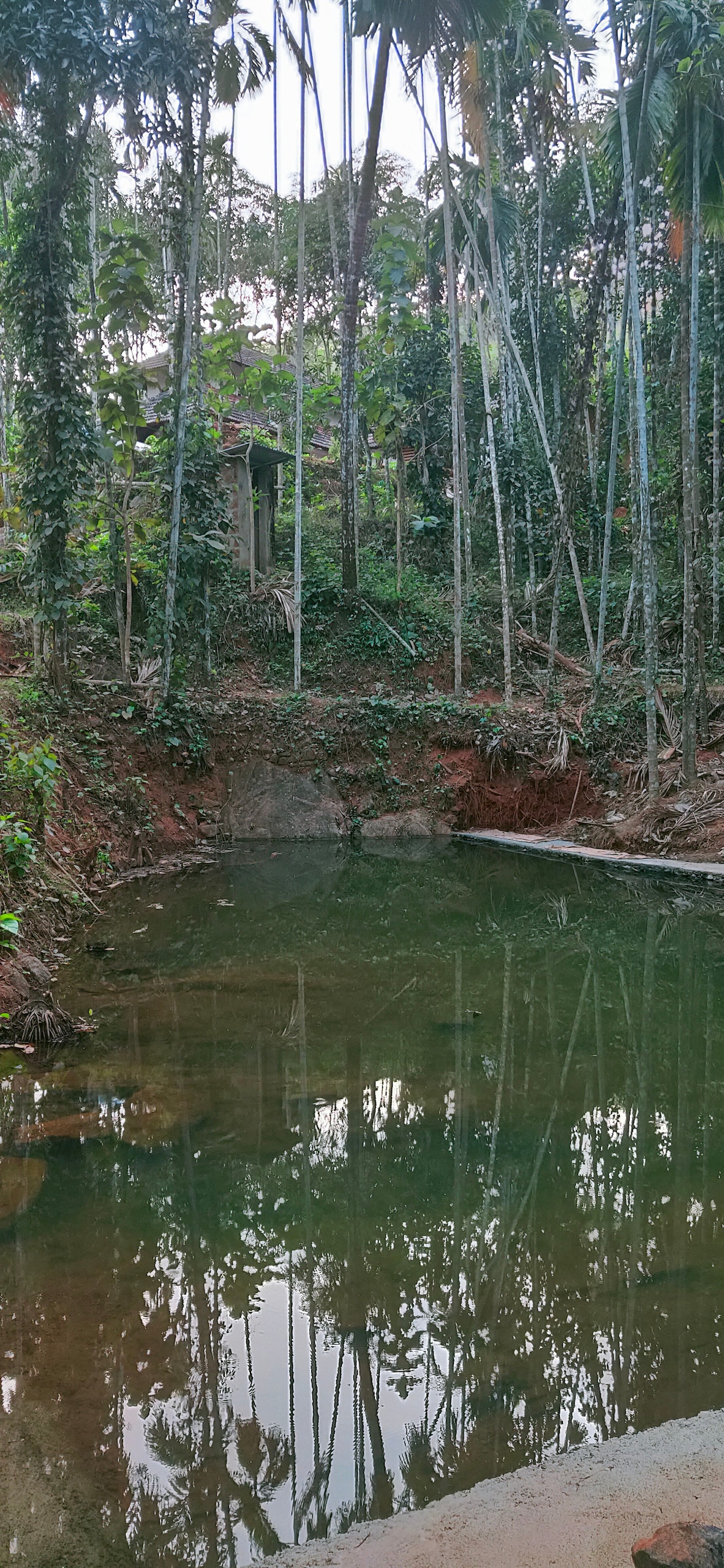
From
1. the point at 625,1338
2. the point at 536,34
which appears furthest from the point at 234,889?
the point at 536,34

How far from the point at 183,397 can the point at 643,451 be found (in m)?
5.22

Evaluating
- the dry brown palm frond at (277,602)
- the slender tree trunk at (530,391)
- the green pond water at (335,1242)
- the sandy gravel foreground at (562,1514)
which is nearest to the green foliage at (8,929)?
the green pond water at (335,1242)

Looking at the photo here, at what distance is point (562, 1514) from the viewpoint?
6.59ft

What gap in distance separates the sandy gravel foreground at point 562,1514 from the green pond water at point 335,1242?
15cm

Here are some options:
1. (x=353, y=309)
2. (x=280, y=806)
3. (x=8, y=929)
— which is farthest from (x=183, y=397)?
(x=8, y=929)

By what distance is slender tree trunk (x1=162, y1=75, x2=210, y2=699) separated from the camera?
36.9ft

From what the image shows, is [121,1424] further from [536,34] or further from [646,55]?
[536,34]

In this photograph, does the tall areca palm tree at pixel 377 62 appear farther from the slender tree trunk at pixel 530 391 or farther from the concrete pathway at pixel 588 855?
the concrete pathway at pixel 588 855

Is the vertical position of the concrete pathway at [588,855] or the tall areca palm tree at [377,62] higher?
the tall areca palm tree at [377,62]

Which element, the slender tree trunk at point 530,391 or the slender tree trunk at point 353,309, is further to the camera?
the slender tree trunk at point 353,309

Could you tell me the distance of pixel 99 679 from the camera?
464 inches

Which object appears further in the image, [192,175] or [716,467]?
[716,467]

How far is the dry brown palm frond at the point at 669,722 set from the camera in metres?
12.2

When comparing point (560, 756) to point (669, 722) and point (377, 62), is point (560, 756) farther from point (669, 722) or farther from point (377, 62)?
point (377, 62)
